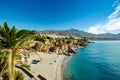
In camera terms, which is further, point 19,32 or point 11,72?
point 19,32

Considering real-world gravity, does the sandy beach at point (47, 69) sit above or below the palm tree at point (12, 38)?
below

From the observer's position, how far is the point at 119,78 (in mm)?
49219

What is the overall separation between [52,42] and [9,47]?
9897 cm

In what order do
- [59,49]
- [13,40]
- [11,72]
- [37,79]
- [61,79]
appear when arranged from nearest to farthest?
[11,72] < [13,40] < [37,79] < [61,79] < [59,49]

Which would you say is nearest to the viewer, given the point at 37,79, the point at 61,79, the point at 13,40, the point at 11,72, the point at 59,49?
the point at 11,72

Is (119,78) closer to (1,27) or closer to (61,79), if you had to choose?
(61,79)

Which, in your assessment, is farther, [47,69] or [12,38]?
[47,69]

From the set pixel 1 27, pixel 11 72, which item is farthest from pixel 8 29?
pixel 11 72

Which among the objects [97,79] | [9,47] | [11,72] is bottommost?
[97,79]

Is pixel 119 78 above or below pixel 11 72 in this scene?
below

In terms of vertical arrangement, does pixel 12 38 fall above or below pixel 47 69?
above

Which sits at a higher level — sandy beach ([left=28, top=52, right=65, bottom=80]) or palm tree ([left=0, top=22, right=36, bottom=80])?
palm tree ([left=0, top=22, right=36, bottom=80])

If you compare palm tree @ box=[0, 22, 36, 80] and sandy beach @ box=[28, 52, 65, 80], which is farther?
sandy beach @ box=[28, 52, 65, 80]

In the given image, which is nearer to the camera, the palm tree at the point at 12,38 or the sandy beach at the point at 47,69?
the palm tree at the point at 12,38
